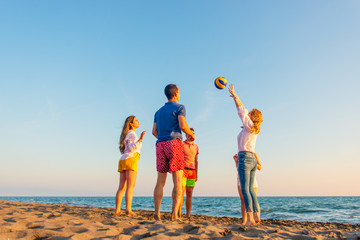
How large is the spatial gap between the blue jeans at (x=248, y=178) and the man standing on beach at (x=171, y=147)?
Result: 3.21 ft

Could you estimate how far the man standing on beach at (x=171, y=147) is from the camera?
4449mm

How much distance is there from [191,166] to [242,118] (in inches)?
78.8

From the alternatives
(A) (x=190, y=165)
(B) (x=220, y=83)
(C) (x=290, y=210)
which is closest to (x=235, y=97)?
(B) (x=220, y=83)

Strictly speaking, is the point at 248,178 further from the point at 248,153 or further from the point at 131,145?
the point at 131,145

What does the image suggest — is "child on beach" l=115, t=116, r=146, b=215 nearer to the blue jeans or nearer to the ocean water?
the blue jeans

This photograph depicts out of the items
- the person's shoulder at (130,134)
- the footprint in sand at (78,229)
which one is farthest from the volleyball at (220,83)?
the footprint in sand at (78,229)

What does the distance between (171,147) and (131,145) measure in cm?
135

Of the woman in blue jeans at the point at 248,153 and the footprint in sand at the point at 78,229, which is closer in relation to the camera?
the footprint in sand at the point at 78,229

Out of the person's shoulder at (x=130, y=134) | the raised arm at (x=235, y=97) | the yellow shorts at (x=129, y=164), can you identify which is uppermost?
the raised arm at (x=235, y=97)

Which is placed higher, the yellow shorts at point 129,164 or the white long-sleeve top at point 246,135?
the white long-sleeve top at point 246,135

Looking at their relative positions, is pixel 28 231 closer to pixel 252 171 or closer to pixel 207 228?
pixel 207 228

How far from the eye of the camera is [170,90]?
15.6ft

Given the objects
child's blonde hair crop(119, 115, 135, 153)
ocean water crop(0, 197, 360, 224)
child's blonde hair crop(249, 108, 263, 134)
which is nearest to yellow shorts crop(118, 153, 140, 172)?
child's blonde hair crop(119, 115, 135, 153)

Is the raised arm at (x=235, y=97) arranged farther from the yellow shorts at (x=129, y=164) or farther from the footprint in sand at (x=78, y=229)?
the footprint in sand at (x=78, y=229)
